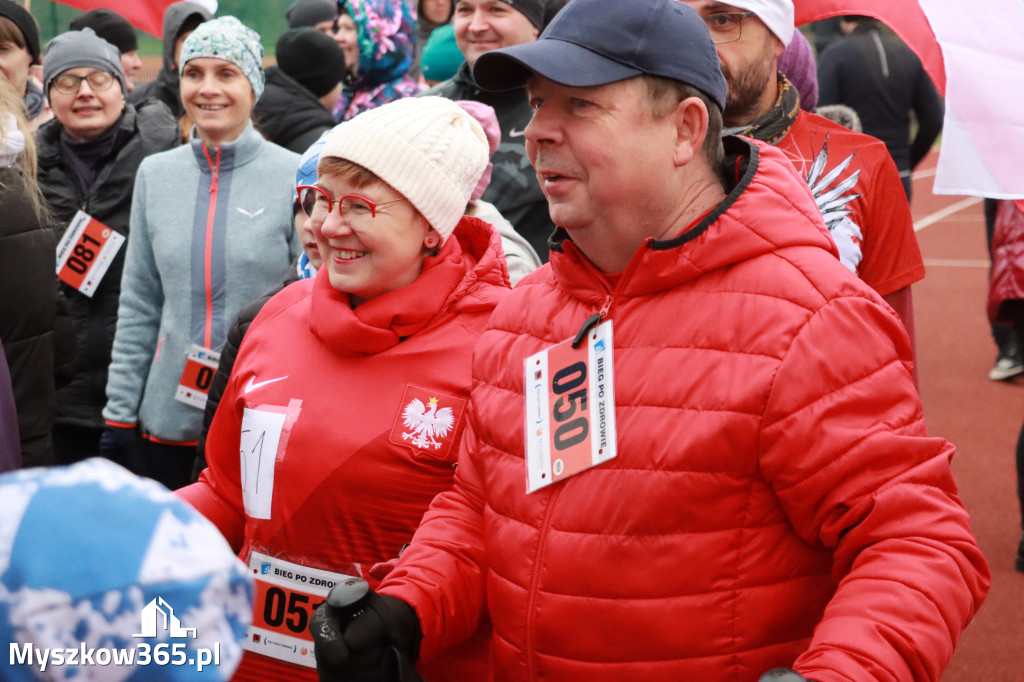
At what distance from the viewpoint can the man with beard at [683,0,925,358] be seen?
2738 millimetres

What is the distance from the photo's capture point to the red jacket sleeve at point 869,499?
1.60 meters

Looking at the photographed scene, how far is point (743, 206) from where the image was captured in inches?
71.7

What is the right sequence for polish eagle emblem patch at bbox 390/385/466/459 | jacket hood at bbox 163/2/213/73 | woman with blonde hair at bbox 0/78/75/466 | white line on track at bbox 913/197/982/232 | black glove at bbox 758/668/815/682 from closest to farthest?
black glove at bbox 758/668/815/682 → polish eagle emblem patch at bbox 390/385/466/459 → woman with blonde hair at bbox 0/78/75/466 → jacket hood at bbox 163/2/213/73 → white line on track at bbox 913/197/982/232

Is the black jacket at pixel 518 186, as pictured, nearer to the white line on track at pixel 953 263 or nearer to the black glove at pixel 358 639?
the black glove at pixel 358 639

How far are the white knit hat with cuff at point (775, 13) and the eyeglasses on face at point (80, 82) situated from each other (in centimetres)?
316

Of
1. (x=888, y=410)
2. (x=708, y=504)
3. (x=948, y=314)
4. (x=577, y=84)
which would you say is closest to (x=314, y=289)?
(x=577, y=84)

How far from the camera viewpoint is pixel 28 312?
349 centimetres

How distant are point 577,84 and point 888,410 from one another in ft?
2.19

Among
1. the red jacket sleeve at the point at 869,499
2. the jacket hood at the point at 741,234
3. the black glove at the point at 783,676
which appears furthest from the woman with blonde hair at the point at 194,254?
the black glove at the point at 783,676

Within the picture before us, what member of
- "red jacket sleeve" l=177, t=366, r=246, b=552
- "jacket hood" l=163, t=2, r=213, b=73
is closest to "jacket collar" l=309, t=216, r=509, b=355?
"red jacket sleeve" l=177, t=366, r=246, b=552

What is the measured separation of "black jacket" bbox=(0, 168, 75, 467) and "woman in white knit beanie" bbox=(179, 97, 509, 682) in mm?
1179

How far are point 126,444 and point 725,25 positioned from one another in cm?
265

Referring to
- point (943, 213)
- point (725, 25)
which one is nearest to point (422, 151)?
point (725, 25)

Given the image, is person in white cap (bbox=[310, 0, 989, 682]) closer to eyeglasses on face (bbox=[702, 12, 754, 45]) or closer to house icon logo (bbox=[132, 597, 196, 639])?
house icon logo (bbox=[132, 597, 196, 639])
